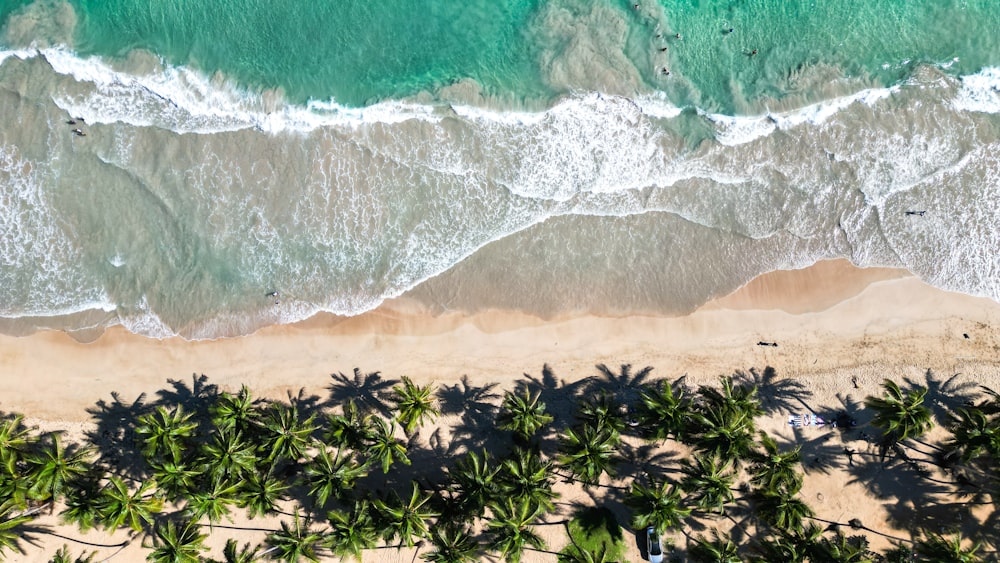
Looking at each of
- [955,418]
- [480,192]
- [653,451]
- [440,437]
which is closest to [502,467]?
[440,437]

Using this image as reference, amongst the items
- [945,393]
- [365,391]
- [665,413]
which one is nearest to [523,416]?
[665,413]

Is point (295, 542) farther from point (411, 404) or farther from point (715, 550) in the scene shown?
point (715, 550)

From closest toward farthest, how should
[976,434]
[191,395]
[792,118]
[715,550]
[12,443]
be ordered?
[976,434], [12,443], [715,550], [191,395], [792,118]

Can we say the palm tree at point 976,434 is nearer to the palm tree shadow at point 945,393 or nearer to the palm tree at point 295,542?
the palm tree shadow at point 945,393

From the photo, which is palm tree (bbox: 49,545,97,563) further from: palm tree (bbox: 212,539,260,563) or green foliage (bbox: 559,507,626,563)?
green foliage (bbox: 559,507,626,563)

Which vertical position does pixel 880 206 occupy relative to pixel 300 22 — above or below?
below

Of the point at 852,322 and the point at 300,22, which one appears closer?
the point at 852,322

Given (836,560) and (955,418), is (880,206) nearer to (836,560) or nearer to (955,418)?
(955,418)
